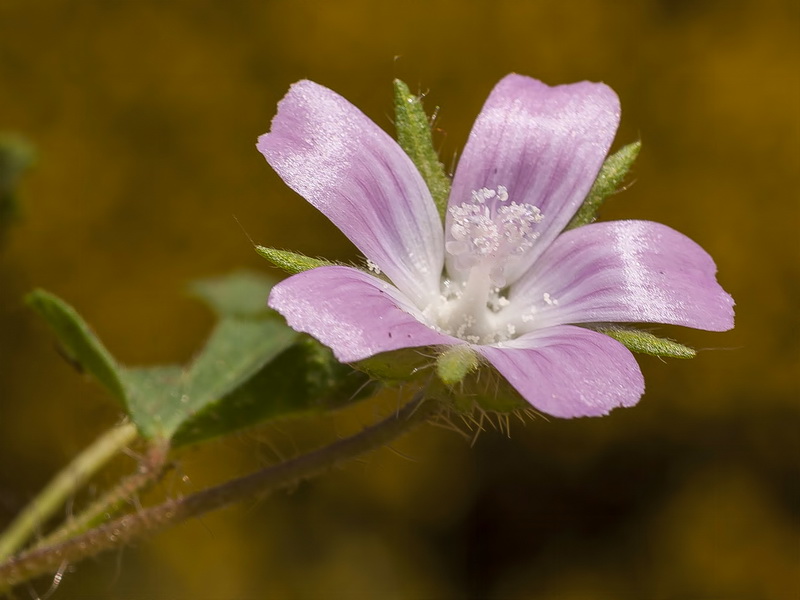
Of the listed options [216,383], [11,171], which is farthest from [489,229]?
[11,171]

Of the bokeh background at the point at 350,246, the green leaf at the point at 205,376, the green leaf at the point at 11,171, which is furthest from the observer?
the bokeh background at the point at 350,246

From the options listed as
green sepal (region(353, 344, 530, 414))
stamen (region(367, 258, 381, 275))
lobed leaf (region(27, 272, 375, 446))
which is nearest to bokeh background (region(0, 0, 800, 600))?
lobed leaf (region(27, 272, 375, 446))

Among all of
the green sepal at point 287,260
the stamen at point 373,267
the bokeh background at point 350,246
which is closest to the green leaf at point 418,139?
the stamen at point 373,267

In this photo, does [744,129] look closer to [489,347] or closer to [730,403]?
[730,403]

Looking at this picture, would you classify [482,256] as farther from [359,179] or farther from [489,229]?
[359,179]

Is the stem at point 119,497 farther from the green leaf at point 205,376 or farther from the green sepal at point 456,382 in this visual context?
the green sepal at point 456,382

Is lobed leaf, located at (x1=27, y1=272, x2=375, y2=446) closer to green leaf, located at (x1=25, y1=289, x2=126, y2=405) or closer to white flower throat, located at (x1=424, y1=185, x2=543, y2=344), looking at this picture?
green leaf, located at (x1=25, y1=289, x2=126, y2=405)

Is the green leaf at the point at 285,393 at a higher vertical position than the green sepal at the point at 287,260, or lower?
lower

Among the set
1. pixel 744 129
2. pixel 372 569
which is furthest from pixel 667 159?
pixel 372 569
